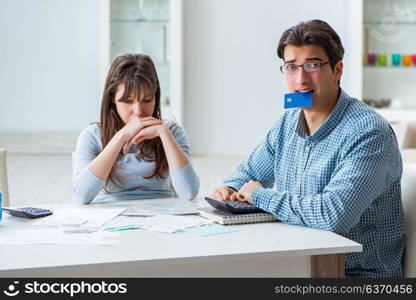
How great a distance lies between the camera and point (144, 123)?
255 centimetres

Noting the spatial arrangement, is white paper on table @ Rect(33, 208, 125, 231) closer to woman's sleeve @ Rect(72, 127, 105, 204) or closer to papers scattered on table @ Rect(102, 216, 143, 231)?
papers scattered on table @ Rect(102, 216, 143, 231)

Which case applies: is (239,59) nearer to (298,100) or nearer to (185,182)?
(185,182)

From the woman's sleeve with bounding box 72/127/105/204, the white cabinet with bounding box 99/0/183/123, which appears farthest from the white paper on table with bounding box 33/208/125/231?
the white cabinet with bounding box 99/0/183/123

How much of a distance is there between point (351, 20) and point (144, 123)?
4.46m

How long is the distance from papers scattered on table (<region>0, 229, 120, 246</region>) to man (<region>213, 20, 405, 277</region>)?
467 millimetres

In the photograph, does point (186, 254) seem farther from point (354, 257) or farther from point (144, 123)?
point (144, 123)

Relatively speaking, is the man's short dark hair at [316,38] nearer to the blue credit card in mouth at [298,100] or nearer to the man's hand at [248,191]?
the blue credit card in mouth at [298,100]

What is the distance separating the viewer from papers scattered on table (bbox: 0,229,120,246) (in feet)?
6.11

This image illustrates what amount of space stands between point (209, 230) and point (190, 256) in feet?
0.93

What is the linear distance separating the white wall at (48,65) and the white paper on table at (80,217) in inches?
182

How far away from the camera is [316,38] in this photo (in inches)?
84.8

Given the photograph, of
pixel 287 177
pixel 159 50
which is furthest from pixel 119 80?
pixel 159 50

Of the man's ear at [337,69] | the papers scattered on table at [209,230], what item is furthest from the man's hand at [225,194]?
the man's ear at [337,69]

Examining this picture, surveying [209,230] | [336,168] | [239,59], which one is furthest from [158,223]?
[239,59]
